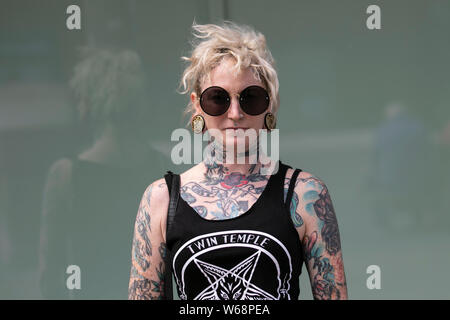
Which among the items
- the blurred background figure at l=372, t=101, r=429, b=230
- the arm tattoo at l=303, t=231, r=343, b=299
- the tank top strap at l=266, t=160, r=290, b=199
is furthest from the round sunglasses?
the blurred background figure at l=372, t=101, r=429, b=230

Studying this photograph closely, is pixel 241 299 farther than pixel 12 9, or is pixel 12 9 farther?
pixel 12 9

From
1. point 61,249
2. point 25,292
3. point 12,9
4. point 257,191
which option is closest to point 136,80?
point 12,9

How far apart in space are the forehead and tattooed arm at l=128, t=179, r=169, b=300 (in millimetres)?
428

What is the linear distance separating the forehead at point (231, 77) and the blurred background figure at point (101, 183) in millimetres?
1626

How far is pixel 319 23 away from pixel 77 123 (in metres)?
1.58

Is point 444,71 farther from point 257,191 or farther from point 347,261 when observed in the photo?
point 257,191

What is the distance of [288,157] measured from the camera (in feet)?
12.6

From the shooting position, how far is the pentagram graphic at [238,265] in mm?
2135

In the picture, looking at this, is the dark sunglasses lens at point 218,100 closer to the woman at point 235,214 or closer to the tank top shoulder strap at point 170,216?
the woman at point 235,214

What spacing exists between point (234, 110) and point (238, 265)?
0.54 metres

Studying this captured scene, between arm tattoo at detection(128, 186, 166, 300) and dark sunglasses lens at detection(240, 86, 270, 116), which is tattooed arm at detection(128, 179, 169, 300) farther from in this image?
dark sunglasses lens at detection(240, 86, 270, 116)

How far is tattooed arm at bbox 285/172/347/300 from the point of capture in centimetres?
221

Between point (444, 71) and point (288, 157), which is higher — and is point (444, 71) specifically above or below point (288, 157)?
above

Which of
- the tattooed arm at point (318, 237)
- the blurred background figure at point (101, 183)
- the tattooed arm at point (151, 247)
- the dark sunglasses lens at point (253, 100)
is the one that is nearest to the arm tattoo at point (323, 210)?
the tattooed arm at point (318, 237)
